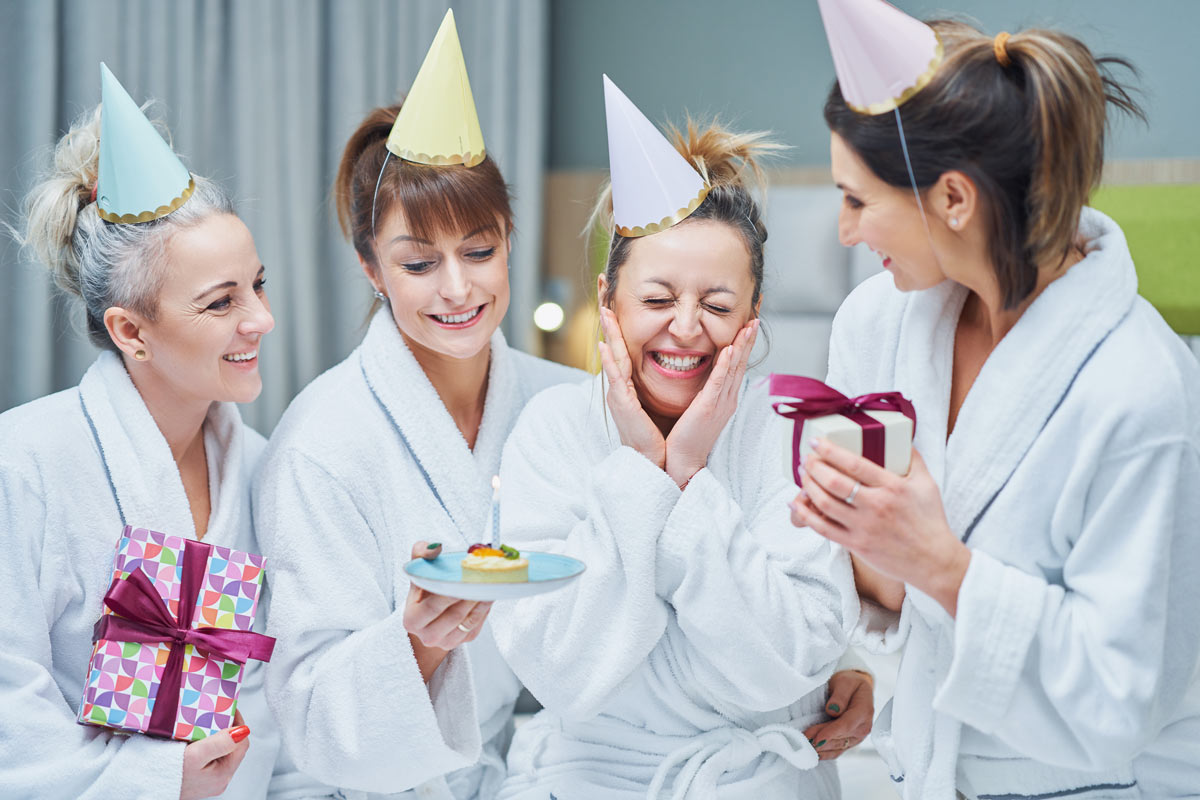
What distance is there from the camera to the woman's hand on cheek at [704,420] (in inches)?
60.1

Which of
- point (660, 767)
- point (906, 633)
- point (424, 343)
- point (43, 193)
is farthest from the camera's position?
point (424, 343)

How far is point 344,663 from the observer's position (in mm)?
1546

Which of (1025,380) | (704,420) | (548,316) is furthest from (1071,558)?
(548,316)

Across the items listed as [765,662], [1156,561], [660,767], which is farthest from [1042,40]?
[660,767]

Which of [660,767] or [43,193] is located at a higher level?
[43,193]

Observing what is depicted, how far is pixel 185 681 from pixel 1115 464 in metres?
1.19

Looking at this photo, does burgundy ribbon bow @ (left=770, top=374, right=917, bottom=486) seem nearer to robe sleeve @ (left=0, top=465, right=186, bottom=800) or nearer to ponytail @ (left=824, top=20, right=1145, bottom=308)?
ponytail @ (left=824, top=20, right=1145, bottom=308)

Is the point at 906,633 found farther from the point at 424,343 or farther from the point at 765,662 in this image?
the point at 424,343

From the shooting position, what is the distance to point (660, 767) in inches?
59.4

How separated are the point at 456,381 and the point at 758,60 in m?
2.13

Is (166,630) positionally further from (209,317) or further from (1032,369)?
(1032,369)

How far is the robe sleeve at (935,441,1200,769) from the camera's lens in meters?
1.13

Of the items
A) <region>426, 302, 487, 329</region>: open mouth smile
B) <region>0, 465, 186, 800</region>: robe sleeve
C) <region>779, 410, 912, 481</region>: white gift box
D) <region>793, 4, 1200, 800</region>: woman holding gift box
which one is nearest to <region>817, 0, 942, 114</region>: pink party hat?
<region>793, 4, 1200, 800</region>: woman holding gift box

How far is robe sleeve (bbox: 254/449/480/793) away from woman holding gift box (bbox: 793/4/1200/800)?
668 mm
